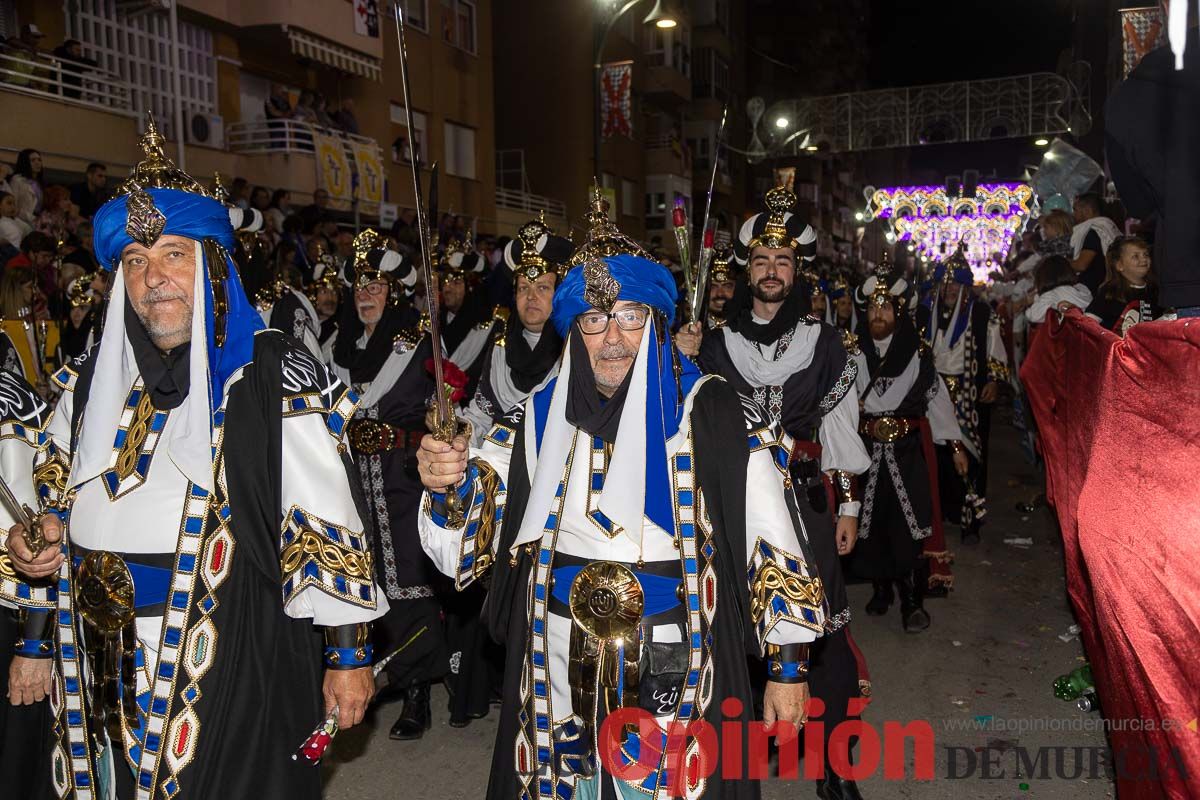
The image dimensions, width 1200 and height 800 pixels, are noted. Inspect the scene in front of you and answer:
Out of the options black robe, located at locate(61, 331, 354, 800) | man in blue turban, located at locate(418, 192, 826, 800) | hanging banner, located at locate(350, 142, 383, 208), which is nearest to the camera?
black robe, located at locate(61, 331, 354, 800)

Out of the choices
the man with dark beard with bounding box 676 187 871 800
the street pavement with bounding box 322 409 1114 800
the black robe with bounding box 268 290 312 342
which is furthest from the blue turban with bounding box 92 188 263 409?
the black robe with bounding box 268 290 312 342

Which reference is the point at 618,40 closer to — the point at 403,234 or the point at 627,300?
the point at 403,234

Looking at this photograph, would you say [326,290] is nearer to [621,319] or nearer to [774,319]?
[774,319]

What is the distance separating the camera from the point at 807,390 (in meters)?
4.87

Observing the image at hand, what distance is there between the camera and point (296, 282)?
33.2ft

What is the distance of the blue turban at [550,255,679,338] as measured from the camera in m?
3.18

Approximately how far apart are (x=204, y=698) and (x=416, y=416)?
10.1ft

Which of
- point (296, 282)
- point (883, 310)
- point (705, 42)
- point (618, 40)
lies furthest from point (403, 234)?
point (705, 42)

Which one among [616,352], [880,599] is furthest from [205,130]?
[616,352]

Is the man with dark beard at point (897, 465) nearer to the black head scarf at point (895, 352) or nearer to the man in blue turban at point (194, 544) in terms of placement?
the black head scarf at point (895, 352)

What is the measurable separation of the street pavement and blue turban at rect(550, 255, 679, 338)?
2645 millimetres

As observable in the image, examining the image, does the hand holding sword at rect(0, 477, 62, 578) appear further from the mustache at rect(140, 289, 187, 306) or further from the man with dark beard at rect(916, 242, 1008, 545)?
the man with dark beard at rect(916, 242, 1008, 545)

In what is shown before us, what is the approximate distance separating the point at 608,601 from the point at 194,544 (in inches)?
47.4

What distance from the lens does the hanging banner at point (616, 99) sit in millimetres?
29109
